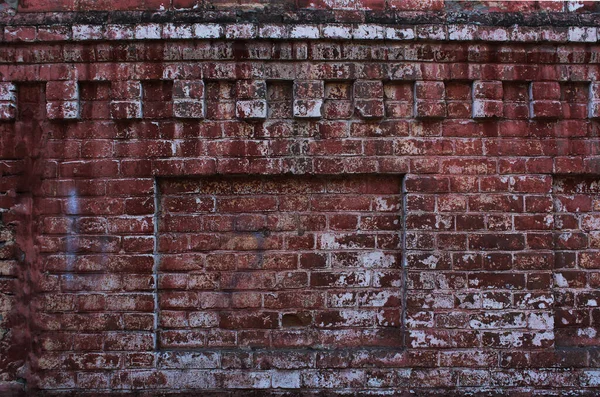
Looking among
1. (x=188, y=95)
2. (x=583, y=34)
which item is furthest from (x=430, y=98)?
(x=188, y=95)

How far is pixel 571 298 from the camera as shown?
2969 millimetres

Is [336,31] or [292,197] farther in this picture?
[292,197]

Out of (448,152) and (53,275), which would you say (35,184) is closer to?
(53,275)

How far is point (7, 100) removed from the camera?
2.85 metres

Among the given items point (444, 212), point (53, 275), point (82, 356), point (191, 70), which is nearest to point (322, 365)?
point (444, 212)

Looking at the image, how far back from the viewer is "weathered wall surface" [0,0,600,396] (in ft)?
9.35

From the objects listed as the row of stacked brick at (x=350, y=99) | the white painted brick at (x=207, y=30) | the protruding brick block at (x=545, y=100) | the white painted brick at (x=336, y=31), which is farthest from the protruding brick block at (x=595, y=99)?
the white painted brick at (x=207, y=30)

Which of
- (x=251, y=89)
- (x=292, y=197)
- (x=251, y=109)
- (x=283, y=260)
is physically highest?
(x=251, y=89)

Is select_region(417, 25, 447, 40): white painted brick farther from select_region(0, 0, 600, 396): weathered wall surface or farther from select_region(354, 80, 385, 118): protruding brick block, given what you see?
select_region(354, 80, 385, 118): protruding brick block

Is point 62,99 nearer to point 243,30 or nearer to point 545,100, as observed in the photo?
point 243,30

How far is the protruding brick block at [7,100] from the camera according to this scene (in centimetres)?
284

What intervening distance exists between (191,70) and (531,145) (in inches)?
82.3

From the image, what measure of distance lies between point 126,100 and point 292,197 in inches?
44.7

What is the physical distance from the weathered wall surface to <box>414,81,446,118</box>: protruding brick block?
0.01m
